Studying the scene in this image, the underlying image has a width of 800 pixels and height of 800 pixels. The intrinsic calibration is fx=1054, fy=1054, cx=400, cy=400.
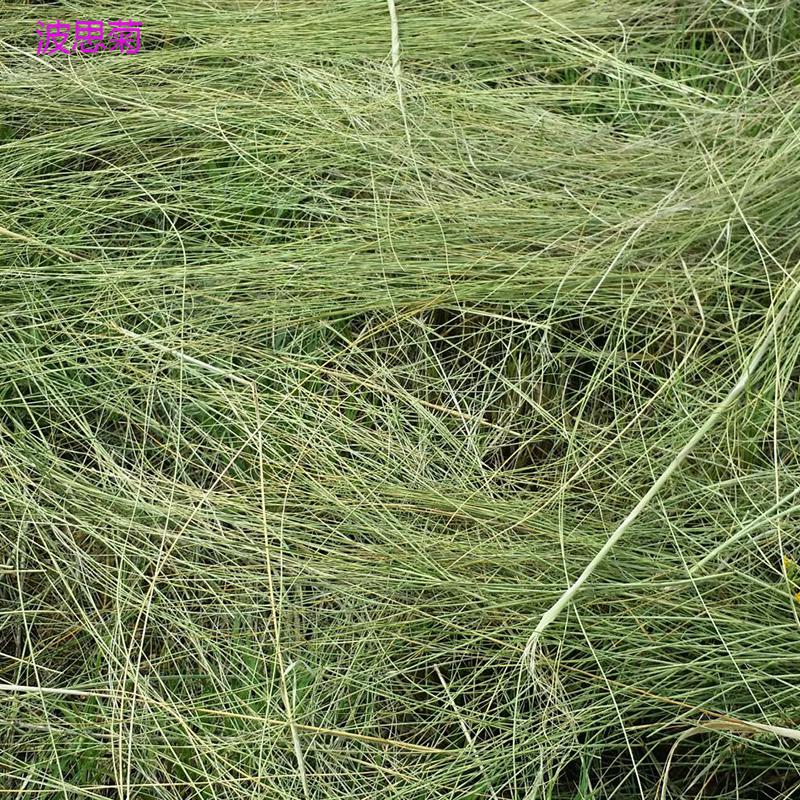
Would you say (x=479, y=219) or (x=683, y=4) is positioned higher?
(x=683, y=4)

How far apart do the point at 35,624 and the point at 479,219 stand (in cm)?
110

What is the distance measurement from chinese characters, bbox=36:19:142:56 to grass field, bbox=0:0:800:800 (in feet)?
0.14

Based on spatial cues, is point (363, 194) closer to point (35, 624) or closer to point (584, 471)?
point (584, 471)

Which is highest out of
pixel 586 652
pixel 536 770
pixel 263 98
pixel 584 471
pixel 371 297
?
pixel 263 98

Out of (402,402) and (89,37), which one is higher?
(89,37)

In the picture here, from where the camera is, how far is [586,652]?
158 centimetres

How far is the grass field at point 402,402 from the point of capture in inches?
61.8

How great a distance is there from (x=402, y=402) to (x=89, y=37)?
1278mm

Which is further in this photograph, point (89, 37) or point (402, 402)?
point (89, 37)

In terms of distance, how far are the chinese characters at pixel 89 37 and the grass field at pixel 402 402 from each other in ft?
0.14

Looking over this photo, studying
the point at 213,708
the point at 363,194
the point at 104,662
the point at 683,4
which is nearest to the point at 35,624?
the point at 104,662

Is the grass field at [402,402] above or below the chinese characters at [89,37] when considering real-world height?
below

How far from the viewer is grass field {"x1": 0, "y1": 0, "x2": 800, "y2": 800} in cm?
157

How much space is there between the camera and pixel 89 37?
250 cm
